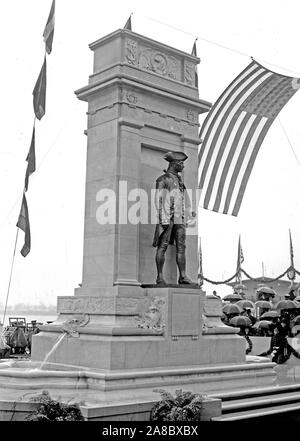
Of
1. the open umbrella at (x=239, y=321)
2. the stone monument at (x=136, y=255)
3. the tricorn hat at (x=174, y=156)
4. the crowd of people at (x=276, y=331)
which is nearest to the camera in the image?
the stone monument at (x=136, y=255)

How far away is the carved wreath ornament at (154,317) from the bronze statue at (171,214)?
76 cm

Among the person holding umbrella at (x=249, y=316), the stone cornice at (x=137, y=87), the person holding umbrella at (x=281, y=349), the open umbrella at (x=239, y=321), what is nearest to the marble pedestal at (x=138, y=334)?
the stone cornice at (x=137, y=87)

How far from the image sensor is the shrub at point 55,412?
10906 millimetres

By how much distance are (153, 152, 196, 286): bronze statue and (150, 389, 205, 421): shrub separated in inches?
171

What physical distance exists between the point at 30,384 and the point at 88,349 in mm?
1702

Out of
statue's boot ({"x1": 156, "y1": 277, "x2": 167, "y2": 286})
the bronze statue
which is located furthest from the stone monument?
the bronze statue

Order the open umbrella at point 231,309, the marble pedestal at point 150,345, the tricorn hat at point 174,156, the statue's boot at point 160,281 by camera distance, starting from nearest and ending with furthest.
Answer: the marble pedestal at point 150,345
the statue's boot at point 160,281
the tricorn hat at point 174,156
the open umbrella at point 231,309

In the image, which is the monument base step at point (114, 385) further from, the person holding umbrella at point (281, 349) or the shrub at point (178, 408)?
the person holding umbrella at point (281, 349)

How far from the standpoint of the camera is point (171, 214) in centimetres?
1633

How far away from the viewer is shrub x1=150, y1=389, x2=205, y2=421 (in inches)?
456

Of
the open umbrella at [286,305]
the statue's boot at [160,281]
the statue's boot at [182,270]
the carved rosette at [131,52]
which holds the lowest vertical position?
the statue's boot at [160,281]

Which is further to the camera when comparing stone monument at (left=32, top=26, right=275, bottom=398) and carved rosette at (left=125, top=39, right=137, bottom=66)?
carved rosette at (left=125, top=39, right=137, bottom=66)

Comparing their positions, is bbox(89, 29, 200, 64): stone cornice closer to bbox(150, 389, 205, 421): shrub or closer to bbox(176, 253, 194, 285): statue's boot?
bbox(176, 253, 194, 285): statue's boot
